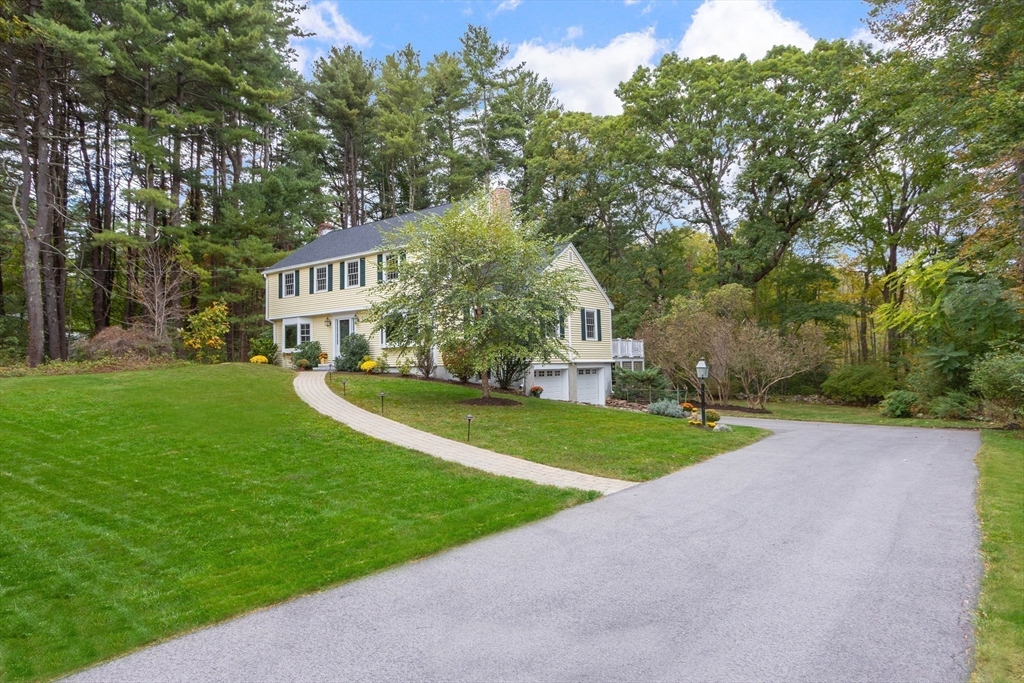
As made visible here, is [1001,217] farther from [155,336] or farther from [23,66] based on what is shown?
[23,66]

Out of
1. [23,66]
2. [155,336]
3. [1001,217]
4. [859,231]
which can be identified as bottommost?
[155,336]

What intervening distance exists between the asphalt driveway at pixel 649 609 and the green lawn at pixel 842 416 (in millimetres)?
11952

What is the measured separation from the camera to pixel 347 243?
22984 millimetres

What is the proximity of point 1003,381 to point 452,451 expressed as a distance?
46.3 ft

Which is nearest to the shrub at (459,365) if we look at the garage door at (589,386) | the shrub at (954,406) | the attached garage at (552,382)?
the attached garage at (552,382)

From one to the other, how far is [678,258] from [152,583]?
1151 inches

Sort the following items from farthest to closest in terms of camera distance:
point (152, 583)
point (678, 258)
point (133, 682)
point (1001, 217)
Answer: point (678, 258) < point (1001, 217) < point (152, 583) < point (133, 682)

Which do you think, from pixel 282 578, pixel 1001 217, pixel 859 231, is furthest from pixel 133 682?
pixel 859 231

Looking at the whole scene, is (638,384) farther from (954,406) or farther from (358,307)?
(358,307)

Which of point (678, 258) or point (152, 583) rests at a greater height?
point (678, 258)

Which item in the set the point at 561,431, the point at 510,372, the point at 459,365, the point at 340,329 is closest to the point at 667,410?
the point at 510,372

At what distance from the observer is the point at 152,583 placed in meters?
4.34

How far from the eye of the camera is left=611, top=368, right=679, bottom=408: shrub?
2231 cm

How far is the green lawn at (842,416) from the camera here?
1612cm
